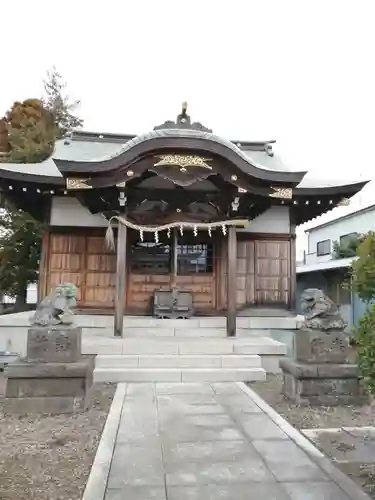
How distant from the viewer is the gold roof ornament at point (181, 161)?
8109 millimetres

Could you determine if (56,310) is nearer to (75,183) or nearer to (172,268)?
(75,183)

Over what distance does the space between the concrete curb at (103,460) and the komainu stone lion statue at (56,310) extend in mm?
1321

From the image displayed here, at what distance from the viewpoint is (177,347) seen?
744 cm

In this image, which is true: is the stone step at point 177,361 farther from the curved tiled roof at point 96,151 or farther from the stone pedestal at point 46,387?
the curved tiled roof at point 96,151

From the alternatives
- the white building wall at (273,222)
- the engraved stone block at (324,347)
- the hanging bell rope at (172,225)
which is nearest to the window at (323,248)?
the white building wall at (273,222)

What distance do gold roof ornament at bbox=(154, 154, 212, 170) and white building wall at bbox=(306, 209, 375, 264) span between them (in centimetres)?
1072

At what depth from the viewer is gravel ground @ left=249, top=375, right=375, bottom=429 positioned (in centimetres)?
455

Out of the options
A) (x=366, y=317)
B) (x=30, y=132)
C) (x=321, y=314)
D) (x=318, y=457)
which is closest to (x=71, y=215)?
(x=30, y=132)

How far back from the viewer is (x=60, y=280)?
33.9 ft

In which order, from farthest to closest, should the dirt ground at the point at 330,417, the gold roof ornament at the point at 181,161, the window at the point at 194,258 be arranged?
1. the window at the point at 194,258
2. the gold roof ornament at the point at 181,161
3. the dirt ground at the point at 330,417

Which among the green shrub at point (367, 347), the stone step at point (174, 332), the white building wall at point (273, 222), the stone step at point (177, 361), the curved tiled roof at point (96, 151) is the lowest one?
the stone step at point (177, 361)

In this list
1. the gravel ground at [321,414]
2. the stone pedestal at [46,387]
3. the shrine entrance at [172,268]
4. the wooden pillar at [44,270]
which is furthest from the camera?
the shrine entrance at [172,268]

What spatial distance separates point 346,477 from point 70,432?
269 cm

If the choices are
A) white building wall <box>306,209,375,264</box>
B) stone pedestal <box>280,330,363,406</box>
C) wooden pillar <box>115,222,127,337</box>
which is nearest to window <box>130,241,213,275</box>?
wooden pillar <box>115,222,127,337</box>
